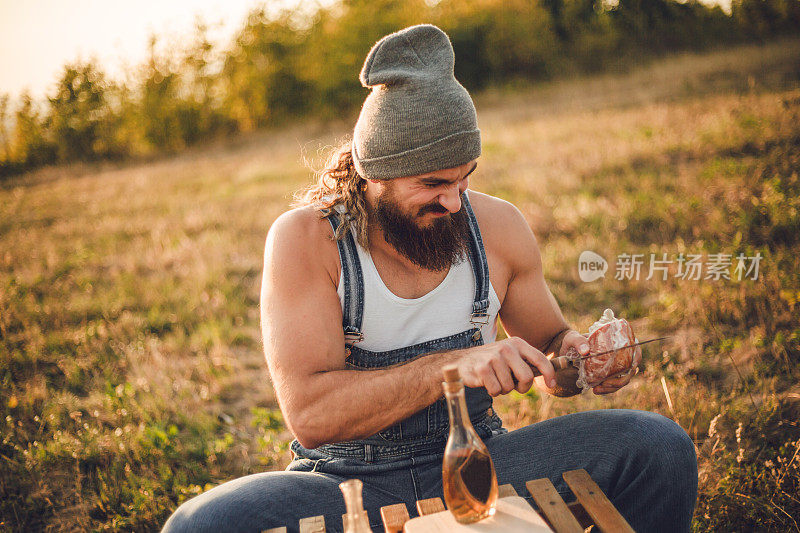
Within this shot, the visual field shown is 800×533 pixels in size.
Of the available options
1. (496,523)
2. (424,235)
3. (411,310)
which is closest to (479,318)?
(411,310)

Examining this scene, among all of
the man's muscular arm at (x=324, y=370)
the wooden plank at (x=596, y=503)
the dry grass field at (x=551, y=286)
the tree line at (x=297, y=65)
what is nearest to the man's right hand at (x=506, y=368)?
the man's muscular arm at (x=324, y=370)

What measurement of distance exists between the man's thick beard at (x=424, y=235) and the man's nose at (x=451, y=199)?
0.05m

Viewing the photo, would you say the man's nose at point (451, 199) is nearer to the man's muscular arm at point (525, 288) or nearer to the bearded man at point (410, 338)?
the bearded man at point (410, 338)

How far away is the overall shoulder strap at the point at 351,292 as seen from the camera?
6.96ft

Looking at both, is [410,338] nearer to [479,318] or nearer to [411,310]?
[411,310]

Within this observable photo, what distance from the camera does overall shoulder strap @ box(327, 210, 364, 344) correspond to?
2.12 metres

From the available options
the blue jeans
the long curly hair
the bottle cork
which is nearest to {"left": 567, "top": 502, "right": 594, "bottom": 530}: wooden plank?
the blue jeans

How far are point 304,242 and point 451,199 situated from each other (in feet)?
1.91

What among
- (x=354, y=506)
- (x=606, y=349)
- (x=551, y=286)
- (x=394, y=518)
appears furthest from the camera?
(x=551, y=286)

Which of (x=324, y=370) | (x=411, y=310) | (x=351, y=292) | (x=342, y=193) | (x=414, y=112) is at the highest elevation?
(x=414, y=112)

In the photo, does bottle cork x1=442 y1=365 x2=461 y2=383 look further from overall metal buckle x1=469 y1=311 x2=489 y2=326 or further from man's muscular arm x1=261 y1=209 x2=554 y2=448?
overall metal buckle x1=469 y1=311 x2=489 y2=326

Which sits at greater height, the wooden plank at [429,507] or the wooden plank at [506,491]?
the wooden plank at [429,507]

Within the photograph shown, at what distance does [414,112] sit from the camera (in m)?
2.08

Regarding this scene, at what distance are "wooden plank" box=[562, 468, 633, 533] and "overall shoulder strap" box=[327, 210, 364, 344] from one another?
0.88 m
